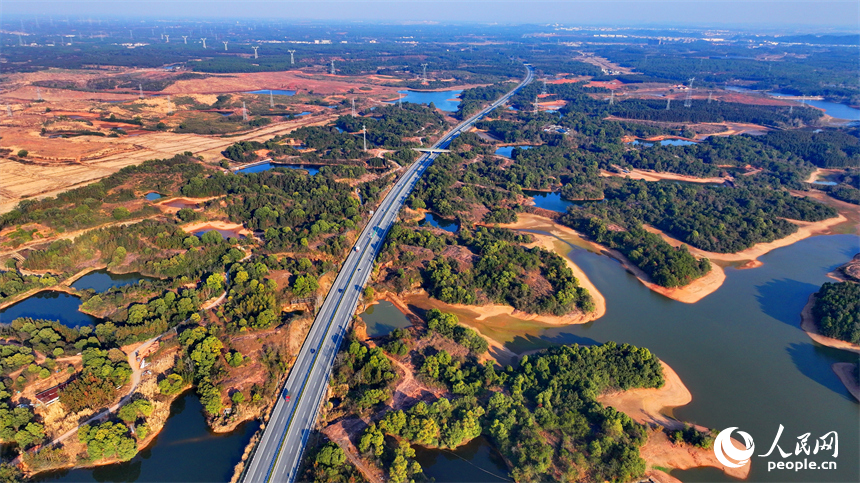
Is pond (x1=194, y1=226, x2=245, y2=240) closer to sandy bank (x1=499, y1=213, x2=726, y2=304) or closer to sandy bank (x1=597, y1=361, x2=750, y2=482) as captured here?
sandy bank (x1=499, y1=213, x2=726, y2=304)

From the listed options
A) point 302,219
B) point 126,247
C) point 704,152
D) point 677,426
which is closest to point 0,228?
point 126,247

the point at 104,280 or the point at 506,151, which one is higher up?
the point at 506,151

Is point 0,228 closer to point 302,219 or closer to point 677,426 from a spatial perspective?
point 302,219

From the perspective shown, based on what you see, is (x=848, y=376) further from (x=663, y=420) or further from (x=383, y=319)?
(x=383, y=319)

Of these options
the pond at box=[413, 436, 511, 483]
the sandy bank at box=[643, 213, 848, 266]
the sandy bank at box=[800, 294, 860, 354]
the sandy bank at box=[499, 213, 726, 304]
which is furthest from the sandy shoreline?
the pond at box=[413, 436, 511, 483]

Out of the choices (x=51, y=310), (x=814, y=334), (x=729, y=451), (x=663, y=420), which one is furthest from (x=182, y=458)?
(x=814, y=334)

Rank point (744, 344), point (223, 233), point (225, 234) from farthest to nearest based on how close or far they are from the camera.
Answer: point (223, 233) < point (225, 234) < point (744, 344)
